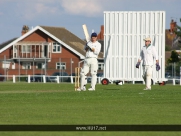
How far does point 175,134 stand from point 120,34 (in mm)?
37804

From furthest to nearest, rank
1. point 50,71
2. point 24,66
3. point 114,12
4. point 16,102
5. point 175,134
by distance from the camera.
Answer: point 24,66 < point 50,71 < point 114,12 < point 16,102 < point 175,134

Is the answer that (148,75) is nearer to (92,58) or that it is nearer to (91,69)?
(91,69)

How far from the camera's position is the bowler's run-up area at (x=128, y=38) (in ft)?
161

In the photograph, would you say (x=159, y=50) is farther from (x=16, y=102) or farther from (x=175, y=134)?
(x=175, y=134)

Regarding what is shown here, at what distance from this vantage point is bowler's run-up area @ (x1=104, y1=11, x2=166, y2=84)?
161 feet

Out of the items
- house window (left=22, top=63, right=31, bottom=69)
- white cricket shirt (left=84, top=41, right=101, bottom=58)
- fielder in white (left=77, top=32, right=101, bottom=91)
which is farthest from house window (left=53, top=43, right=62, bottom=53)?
white cricket shirt (left=84, top=41, right=101, bottom=58)

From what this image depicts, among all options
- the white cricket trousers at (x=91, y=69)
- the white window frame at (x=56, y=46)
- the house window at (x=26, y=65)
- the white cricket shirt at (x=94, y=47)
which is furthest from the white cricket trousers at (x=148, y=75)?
the white window frame at (x=56, y=46)

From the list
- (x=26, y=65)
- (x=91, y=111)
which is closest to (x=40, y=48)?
Answer: (x=26, y=65)

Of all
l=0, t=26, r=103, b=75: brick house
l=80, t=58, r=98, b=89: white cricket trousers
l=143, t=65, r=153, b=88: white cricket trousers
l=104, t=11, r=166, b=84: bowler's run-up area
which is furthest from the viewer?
l=0, t=26, r=103, b=75: brick house

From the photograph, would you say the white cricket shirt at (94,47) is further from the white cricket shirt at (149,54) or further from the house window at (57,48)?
the house window at (57,48)

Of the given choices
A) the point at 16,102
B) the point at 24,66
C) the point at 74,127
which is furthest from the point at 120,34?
the point at 24,66

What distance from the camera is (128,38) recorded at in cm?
4966

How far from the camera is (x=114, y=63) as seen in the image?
50656 mm

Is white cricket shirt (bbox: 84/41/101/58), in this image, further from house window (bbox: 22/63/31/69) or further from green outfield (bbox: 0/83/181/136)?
house window (bbox: 22/63/31/69)
